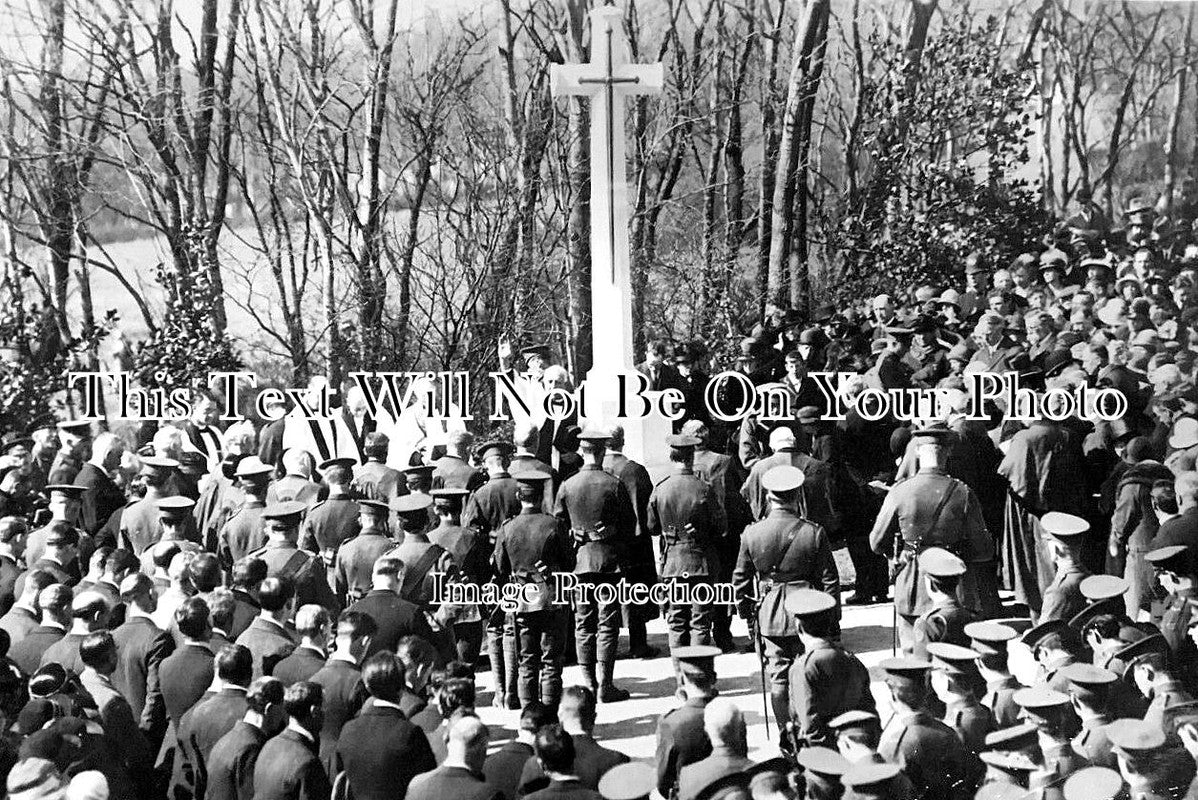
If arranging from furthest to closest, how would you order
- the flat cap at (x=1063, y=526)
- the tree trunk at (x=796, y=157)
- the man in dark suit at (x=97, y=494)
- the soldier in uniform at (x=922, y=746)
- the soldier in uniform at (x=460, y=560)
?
the tree trunk at (x=796, y=157)
the man in dark suit at (x=97, y=494)
the soldier in uniform at (x=460, y=560)
the flat cap at (x=1063, y=526)
the soldier in uniform at (x=922, y=746)

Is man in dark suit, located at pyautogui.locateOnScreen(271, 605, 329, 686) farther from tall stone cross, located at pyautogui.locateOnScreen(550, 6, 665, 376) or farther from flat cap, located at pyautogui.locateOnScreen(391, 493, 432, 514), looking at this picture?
tall stone cross, located at pyautogui.locateOnScreen(550, 6, 665, 376)

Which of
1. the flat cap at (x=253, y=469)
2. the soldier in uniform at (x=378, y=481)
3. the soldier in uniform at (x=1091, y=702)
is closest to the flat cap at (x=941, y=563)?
the soldier in uniform at (x=1091, y=702)

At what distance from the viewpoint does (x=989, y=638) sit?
5.48 metres

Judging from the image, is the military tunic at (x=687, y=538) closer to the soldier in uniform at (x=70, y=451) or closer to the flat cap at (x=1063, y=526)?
the flat cap at (x=1063, y=526)

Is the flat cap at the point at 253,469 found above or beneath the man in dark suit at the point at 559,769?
above

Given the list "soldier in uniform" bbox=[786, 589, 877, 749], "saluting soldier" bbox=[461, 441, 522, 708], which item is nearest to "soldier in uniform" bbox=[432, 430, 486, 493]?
"saluting soldier" bbox=[461, 441, 522, 708]

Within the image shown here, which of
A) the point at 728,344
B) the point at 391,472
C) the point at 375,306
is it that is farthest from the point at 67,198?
the point at 728,344

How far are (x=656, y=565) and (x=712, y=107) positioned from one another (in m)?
5.05

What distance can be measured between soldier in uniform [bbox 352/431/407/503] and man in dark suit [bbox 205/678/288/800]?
2.57 meters

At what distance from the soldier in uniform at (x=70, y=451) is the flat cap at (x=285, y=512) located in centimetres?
222

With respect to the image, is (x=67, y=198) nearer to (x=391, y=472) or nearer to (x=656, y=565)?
(x=391, y=472)

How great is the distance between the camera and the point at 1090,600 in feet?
20.3

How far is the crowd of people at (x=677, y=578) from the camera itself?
5.14 metres

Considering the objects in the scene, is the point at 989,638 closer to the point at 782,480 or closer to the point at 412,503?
the point at 782,480
